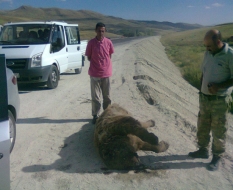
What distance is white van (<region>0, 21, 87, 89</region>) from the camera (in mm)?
8906

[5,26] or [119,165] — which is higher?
[5,26]

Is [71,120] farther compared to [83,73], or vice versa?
[83,73]

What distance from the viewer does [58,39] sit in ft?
33.0

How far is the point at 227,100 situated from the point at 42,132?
3.42 meters

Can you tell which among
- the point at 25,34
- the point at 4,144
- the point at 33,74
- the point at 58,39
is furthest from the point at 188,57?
the point at 4,144

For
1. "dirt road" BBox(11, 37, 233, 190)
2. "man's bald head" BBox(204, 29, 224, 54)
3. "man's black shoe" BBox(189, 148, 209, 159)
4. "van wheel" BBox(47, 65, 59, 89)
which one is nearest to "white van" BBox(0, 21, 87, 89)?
"van wheel" BBox(47, 65, 59, 89)

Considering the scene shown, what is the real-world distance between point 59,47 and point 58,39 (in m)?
0.28

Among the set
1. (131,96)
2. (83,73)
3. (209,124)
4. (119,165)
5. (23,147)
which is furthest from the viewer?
(83,73)

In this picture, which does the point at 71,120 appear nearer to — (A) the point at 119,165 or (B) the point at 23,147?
(B) the point at 23,147

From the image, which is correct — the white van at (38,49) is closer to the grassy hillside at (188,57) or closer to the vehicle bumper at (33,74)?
the vehicle bumper at (33,74)

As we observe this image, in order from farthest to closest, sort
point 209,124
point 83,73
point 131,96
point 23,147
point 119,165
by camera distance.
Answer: point 83,73 < point 131,96 < point 23,147 < point 209,124 < point 119,165

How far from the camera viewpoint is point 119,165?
4.25m

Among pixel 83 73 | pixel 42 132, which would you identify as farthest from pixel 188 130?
pixel 83 73

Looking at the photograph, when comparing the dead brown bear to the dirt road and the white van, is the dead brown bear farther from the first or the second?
the white van
